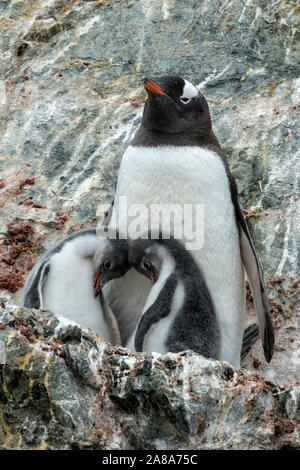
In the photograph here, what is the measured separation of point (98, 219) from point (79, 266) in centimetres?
122

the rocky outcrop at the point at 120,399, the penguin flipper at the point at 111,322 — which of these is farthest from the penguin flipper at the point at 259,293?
the rocky outcrop at the point at 120,399

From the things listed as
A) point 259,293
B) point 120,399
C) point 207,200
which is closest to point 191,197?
point 207,200

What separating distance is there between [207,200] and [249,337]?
1008 mm

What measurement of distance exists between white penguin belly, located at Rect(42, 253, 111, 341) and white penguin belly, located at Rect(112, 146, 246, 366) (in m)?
0.36

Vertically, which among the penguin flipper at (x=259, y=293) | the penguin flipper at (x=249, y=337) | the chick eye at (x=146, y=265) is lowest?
the penguin flipper at (x=249, y=337)

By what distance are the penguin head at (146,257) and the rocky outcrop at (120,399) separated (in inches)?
35.9

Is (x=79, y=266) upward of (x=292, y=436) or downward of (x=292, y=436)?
downward

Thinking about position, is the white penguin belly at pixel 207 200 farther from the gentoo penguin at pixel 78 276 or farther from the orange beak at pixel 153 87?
the orange beak at pixel 153 87

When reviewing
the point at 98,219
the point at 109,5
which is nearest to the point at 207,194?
the point at 98,219

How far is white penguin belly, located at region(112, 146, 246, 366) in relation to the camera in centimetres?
409

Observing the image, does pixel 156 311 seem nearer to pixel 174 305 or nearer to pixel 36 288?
pixel 174 305

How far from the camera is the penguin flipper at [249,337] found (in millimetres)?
4582

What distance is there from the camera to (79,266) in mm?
4082

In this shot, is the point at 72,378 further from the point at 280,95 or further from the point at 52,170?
the point at 280,95
